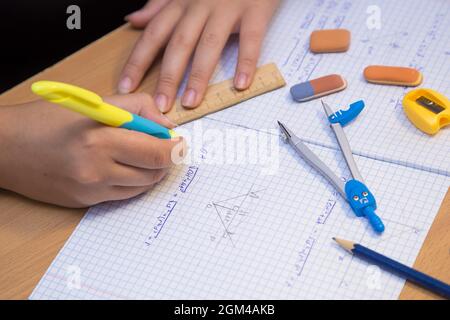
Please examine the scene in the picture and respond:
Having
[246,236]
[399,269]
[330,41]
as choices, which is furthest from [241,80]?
[399,269]

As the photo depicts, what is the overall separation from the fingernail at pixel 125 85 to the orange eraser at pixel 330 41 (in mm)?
303

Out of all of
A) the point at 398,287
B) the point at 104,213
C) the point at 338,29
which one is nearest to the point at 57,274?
the point at 104,213

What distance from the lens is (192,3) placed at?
102 cm

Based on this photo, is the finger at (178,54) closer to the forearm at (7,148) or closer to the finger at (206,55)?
the finger at (206,55)

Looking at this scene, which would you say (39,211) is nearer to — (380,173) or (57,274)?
(57,274)

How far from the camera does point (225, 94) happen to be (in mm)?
928

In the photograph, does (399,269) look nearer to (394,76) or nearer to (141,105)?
(394,76)

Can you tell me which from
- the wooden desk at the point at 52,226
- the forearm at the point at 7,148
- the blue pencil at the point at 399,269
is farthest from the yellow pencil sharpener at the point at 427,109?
the forearm at the point at 7,148

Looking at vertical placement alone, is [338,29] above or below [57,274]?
above

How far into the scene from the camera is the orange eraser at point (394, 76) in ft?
2.90

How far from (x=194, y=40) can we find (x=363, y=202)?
41cm

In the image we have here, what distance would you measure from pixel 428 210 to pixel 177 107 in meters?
0.41

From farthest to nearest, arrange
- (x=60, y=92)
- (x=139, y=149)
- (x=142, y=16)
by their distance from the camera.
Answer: (x=142, y=16) < (x=139, y=149) < (x=60, y=92)

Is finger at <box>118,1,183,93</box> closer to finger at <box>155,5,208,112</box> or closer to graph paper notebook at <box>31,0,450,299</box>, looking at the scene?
finger at <box>155,5,208,112</box>
